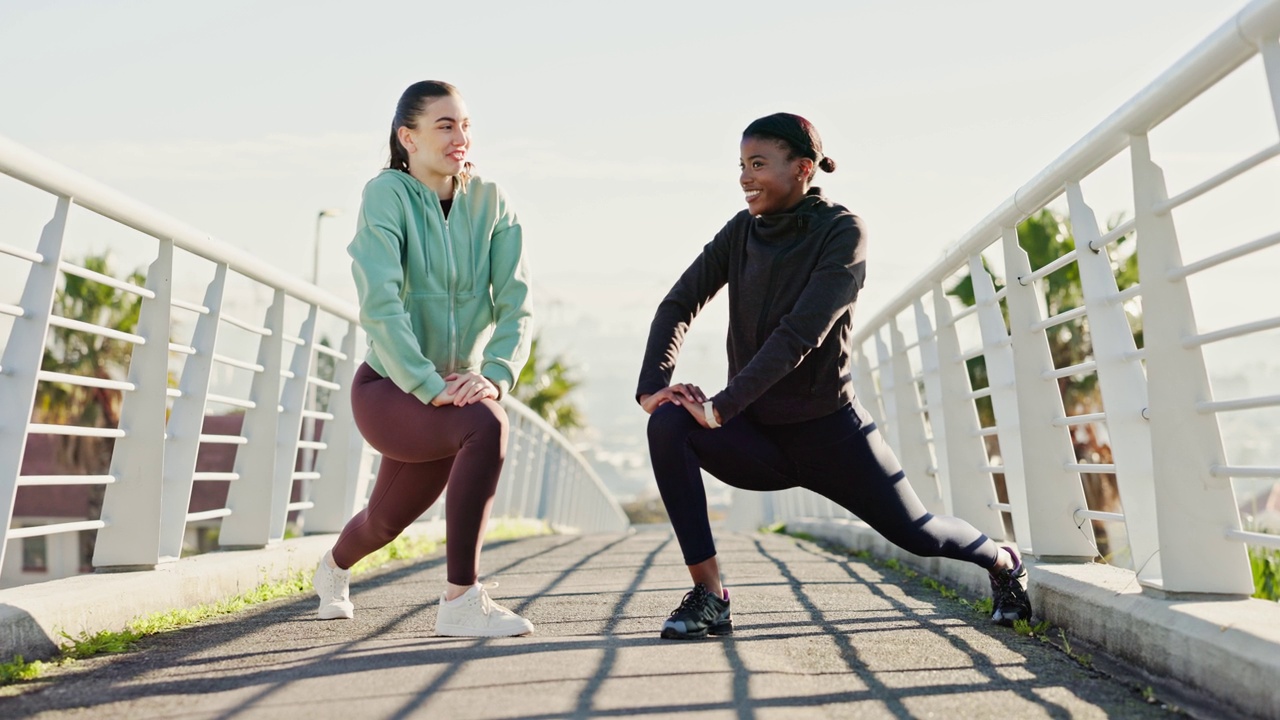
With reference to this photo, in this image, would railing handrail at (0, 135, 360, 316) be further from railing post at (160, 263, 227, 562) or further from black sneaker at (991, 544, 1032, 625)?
black sneaker at (991, 544, 1032, 625)

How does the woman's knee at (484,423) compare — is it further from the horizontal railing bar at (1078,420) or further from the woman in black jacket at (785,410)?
the horizontal railing bar at (1078,420)

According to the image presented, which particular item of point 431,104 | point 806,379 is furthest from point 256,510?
point 806,379

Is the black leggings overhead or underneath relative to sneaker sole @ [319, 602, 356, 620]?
overhead

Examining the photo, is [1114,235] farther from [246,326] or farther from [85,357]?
[85,357]

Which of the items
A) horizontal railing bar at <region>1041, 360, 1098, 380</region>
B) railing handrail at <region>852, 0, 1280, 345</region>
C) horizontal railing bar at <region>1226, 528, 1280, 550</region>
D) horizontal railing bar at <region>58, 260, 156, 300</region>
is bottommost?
horizontal railing bar at <region>1226, 528, 1280, 550</region>

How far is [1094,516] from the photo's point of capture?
4.39 meters

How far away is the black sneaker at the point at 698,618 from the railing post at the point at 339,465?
3810 mm

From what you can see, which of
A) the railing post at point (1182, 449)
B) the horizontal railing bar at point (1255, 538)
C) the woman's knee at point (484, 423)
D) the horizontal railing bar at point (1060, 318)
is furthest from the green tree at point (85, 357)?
the horizontal railing bar at point (1255, 538)

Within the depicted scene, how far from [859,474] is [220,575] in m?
2.58

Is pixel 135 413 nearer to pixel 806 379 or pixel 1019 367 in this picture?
pixel 806 379

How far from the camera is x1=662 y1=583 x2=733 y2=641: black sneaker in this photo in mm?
3939

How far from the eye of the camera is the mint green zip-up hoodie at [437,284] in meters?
4.04

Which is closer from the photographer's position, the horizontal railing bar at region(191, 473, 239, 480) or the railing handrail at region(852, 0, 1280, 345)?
the railing handrail at region(852, 0, 1280, 345)

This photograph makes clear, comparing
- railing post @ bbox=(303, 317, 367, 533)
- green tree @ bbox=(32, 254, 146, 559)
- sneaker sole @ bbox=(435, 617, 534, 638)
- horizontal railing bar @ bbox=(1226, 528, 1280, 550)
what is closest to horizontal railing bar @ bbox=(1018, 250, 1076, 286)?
horizontal railing bar @ bbox=(1226, 528, 1280, 550)
